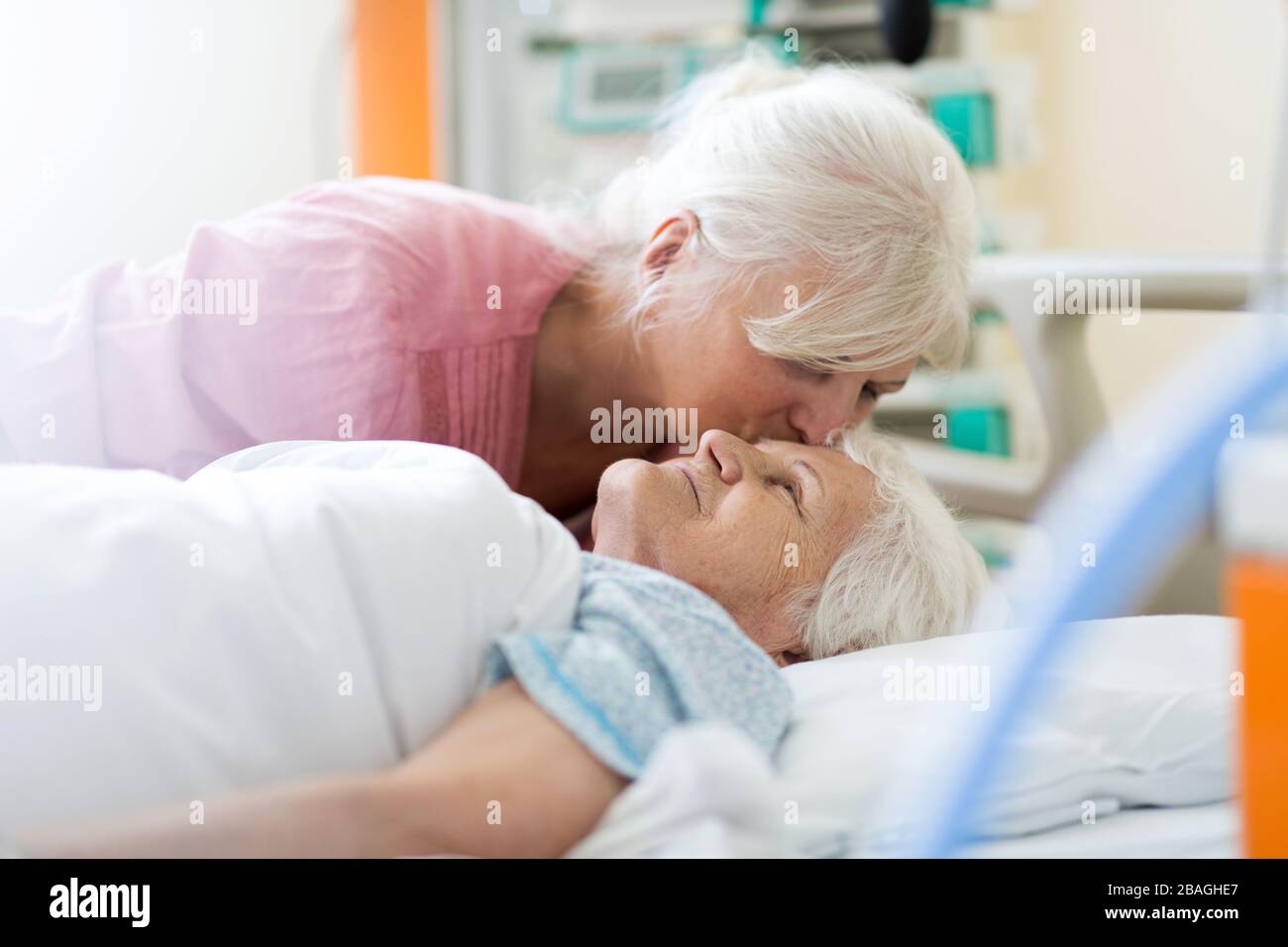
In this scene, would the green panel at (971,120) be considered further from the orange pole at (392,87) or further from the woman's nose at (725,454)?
the woman's nose at (725,454)

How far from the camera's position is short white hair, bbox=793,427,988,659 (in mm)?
1106

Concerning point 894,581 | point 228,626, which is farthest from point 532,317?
point 228,626

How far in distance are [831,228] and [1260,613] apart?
2.85 feet

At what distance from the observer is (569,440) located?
1539 millimetres

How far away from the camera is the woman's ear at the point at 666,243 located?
143 cm

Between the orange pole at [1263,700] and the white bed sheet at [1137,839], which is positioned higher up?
the orange pole at [1263,700]

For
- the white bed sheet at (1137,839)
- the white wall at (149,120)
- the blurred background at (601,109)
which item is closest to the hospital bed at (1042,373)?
the blurred background at (601,109)

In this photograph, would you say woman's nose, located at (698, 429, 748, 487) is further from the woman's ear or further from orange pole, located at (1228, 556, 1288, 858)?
orange pole, located at (1228, 556, 1288, 858)

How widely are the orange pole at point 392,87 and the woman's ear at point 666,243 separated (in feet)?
4.01

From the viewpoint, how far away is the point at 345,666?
749mm

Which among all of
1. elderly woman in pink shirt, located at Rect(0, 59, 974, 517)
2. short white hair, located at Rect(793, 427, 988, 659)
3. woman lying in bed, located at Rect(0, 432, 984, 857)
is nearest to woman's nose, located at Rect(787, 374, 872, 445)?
elderly woman in pink shirt, located at Rect(0, 59, 974, 517)

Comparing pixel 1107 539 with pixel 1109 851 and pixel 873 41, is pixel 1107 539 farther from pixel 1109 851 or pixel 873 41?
pixel 873 41
